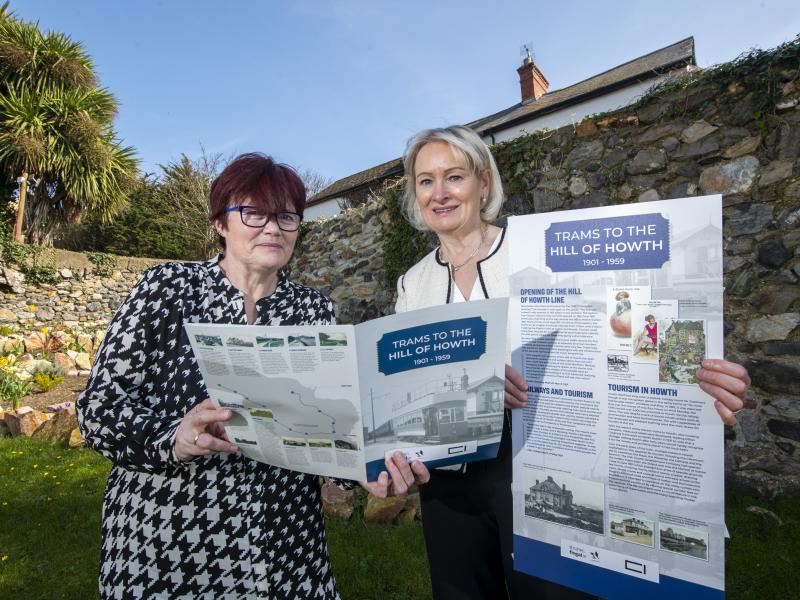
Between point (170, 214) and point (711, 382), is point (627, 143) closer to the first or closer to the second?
point (711, 382)

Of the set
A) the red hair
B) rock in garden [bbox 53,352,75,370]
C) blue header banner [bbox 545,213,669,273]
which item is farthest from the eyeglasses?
rock in garden [bbox 53,352,75,370]

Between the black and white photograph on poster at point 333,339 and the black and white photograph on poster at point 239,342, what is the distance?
0.15 m

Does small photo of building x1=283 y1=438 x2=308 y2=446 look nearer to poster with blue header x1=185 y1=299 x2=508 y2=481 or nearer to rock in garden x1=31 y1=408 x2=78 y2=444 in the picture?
poster with blue header x1=185 y1=299 x2=508 y2=481

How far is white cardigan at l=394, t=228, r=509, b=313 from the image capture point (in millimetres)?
1449

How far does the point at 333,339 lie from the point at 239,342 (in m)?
0.20

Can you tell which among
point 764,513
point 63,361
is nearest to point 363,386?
point 764,513

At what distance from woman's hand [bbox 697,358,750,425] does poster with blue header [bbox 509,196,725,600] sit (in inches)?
0.8

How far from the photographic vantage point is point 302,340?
0.94m

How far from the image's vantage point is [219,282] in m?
1.44

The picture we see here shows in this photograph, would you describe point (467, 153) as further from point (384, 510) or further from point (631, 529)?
point (384, 510)

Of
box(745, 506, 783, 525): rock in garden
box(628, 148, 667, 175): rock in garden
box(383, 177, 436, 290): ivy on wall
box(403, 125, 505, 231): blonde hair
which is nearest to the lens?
box(403, 125, 505, 231): blonde hair

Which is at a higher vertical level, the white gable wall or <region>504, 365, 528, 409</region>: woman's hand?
the white gable wall

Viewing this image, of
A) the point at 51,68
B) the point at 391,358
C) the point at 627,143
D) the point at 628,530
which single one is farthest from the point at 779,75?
the point at 51,68

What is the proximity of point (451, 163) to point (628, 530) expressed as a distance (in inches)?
46.8
